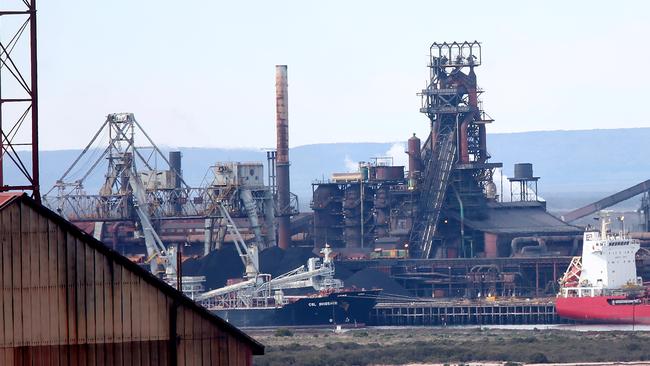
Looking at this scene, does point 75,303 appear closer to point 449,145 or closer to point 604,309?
point 604,309

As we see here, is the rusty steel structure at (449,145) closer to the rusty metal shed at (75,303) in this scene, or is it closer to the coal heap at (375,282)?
the coal heap at (375,282)

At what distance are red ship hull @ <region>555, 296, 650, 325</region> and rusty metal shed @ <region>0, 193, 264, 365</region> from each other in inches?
3450

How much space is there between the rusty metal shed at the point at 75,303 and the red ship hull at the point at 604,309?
287ft

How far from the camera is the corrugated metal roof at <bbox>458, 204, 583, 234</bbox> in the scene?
144 m

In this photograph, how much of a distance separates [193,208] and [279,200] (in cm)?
1101

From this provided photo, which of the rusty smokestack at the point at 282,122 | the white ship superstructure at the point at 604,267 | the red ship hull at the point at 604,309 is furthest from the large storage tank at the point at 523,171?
the red ship hull at the point at 604,309

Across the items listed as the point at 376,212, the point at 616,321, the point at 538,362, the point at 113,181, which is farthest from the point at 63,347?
the point at 376,212

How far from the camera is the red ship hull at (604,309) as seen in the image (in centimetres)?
11756

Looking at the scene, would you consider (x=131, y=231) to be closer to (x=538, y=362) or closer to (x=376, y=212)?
(x=376, y=212)

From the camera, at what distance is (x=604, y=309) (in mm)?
118562

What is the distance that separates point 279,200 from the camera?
500 feet

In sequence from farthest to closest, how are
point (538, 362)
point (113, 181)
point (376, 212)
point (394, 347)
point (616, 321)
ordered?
point (376, 212) → point (113, 181) → point (616, 321) → point (394, 347) → point (538, 362)

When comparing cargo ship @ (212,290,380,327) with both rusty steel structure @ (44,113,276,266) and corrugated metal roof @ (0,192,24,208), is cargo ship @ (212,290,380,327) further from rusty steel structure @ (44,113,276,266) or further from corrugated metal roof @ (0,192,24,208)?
corrugated metal roof @ (0,192,24,208)

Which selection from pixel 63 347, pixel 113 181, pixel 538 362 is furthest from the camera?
pixel 113 181
